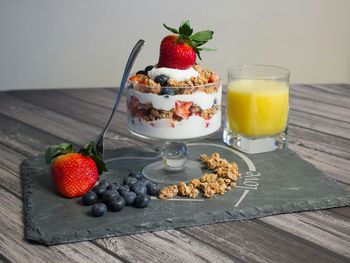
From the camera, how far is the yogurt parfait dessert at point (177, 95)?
1068 mm

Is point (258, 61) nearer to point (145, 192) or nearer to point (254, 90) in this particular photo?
point (254, 90)

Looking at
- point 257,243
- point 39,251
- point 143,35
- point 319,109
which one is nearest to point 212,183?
point 257,243

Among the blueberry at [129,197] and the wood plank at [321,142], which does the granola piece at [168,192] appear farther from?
the wood plank at [321,142]

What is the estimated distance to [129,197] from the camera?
3.26 ft

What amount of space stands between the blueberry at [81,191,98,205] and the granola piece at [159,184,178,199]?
0.12 meters

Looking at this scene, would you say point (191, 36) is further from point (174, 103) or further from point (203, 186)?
point (203, 186)

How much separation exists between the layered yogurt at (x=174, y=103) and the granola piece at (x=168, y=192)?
0.10 m

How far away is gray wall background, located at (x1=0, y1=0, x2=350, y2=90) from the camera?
2.24 metres

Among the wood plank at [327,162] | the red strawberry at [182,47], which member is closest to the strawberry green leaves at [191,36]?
the red strawberry at [182,47]

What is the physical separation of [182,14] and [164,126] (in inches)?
55.5

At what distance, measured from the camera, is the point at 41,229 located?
35.5 inches

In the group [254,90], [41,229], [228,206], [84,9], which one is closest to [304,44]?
[84,9]

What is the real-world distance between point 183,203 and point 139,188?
0.27 feet

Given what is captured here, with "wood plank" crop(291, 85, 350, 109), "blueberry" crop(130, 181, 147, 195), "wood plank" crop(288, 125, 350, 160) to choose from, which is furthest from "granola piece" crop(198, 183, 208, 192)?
"wood plank" crop(291, 85, 350, 109)
